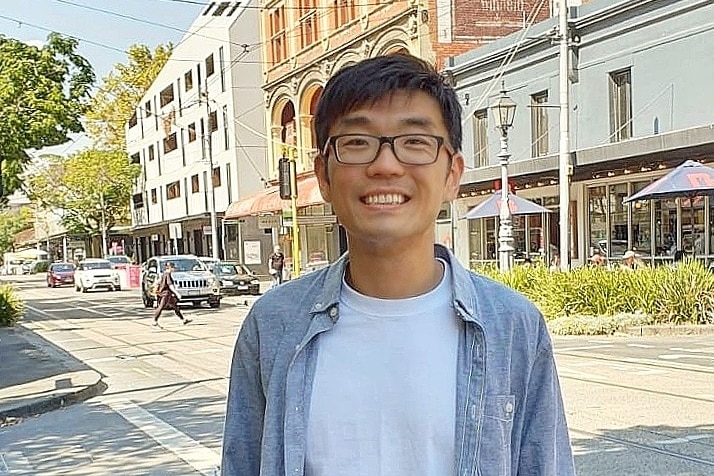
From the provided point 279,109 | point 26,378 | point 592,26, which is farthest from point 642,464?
point 279,109

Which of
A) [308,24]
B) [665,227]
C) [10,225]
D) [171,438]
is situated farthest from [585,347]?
[10,225]

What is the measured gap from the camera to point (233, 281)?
32.2 meters

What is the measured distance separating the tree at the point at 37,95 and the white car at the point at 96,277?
1880 cm

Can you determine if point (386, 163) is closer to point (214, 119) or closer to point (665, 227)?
point (665, 227)

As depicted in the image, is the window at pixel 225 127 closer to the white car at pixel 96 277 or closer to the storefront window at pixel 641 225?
the white car at pixel 96 277

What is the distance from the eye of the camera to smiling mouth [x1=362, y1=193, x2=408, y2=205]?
2006 mm

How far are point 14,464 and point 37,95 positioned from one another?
16.8m

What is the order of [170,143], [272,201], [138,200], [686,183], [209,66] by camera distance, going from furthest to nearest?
[138,200] < [170,143] < [209,66] < [272,201] < [686,183]

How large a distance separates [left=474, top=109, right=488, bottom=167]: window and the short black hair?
81.9 ft

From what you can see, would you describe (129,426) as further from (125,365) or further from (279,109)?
(279,109)

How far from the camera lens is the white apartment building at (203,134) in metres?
43.2

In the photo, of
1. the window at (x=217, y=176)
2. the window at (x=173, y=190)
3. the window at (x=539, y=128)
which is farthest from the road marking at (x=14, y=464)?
the window at (x=173, y=190)

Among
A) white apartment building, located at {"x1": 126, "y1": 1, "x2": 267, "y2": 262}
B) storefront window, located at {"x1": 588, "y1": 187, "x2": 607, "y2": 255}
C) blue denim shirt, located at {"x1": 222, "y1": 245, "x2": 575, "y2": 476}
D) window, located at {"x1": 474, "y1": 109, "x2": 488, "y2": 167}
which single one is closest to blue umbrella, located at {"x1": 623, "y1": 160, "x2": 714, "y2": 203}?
storefront window, located at {"x1": 588, "y1": 187, "x2": 607, "y2": 255}

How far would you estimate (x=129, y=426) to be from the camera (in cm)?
914
